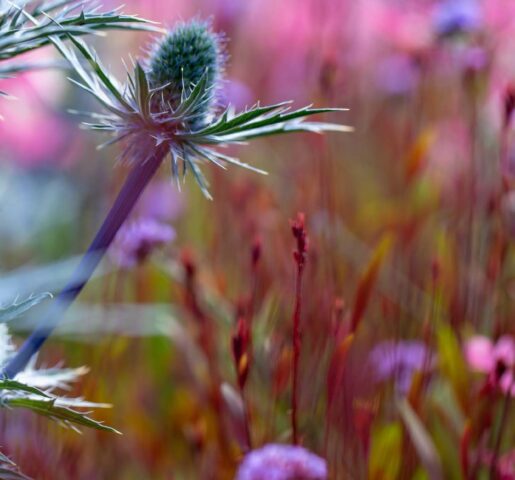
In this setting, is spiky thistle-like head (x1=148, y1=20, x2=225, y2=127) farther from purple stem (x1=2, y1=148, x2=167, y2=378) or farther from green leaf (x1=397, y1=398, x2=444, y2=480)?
green leaf (x1=397, y1=398, x2=444, y2=480)

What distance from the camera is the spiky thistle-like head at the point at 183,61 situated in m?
0.62

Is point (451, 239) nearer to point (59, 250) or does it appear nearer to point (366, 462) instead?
point (366, 462)

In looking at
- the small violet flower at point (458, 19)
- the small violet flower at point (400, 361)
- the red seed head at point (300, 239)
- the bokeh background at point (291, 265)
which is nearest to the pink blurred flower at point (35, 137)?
the bokeh background at point (291, 265)

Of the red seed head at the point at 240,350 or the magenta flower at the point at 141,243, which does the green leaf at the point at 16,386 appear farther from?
the magenta flower at the point at 141,243

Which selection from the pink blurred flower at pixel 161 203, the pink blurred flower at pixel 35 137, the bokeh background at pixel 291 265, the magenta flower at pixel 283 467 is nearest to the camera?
the magenta flower at pixel 283 467

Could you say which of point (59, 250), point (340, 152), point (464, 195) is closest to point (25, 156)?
point (59, 250)

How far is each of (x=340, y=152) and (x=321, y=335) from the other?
128 centimetres

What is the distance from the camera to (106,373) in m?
1.07

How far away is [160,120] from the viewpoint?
580 millimetres

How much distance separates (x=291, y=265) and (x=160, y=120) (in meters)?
0.69

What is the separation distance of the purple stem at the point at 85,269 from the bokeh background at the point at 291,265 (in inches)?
1.7

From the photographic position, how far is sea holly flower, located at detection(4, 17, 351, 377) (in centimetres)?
53

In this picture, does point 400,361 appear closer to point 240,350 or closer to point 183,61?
point 240,350

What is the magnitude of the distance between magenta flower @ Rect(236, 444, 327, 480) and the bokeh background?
0.32 ft
